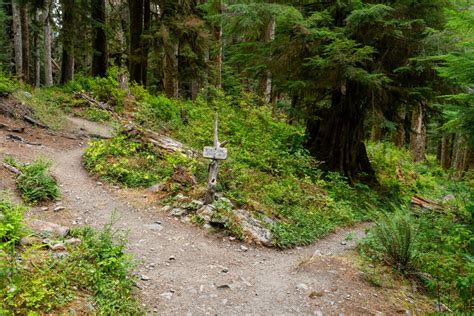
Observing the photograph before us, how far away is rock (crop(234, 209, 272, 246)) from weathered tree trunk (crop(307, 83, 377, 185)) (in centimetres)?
564

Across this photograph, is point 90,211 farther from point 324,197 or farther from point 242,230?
point 324,197

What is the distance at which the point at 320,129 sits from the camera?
12.4 metres

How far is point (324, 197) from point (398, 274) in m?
3.78

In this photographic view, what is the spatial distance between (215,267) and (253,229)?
1543 mm

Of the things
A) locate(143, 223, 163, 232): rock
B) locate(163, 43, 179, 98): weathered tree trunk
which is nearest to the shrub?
locate(143, 223, 163, 232): rock

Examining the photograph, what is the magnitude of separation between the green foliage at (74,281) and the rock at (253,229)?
2637 millimetres

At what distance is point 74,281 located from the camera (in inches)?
147

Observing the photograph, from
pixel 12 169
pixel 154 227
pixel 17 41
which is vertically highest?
pixel 17 41

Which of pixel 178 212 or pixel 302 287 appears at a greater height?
pixel 178 212

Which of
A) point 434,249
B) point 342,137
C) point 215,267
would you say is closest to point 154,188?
point 215,267

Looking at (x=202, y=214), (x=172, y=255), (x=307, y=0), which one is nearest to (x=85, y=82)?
(x=307, y=0)

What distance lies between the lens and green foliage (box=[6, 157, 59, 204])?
626cm

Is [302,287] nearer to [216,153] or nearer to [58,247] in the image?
[216,153]

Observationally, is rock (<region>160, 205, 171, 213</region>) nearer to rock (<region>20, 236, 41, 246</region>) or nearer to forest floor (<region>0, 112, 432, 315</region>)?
forest floor (<region>0, 112, 432, 315</region>)
